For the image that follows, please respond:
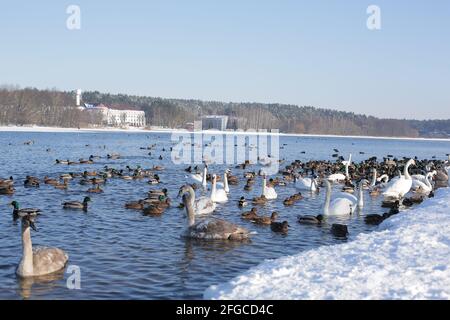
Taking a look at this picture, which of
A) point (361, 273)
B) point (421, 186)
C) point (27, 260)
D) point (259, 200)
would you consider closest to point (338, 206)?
point (259, 200)

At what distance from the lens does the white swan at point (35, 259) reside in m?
11.5

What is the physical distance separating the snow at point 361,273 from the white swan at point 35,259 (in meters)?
4.07

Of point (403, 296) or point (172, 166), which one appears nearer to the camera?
point (403, 296)

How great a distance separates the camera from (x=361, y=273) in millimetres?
9539

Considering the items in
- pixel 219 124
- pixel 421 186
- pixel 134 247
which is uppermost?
pixel 219 124

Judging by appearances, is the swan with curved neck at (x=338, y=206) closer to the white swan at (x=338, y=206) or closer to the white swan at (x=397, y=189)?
the white swan at (x=338, y=206)

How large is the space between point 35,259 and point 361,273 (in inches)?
259

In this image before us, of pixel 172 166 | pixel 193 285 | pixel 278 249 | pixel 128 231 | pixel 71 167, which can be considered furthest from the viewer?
pixel 172 166

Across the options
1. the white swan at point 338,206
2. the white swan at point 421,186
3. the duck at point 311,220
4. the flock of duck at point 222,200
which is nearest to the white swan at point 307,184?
the flock of duck at point 222,200

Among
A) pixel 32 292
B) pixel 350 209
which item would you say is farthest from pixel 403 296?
pixel 350 209

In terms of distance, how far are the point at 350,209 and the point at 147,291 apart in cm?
1196

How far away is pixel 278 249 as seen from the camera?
14750 mm

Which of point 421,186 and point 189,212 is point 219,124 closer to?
point 421,186
